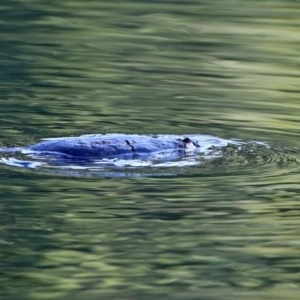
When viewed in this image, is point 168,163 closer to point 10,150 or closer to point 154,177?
point 154,177

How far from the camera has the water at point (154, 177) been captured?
528 cm

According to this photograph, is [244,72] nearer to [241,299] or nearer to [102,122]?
[102,122]

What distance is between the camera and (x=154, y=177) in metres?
6.75

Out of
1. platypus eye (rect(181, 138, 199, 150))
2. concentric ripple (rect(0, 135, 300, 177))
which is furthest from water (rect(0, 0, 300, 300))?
platypus eye (rect(181, 138, 199, 150))

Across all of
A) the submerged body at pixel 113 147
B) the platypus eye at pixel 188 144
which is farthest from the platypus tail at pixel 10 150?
the platypus eye at pixel 188 144

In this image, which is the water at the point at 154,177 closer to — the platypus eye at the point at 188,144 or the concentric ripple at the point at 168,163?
the concentric ripple at the point at 168,163

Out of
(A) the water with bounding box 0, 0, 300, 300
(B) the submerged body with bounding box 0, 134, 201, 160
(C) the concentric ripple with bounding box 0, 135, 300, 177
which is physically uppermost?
(B) the submerged body with bounding box 0, 134, 201, 160

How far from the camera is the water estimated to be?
5281mm

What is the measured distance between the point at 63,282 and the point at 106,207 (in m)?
1.16

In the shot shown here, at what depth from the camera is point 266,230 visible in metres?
5.93

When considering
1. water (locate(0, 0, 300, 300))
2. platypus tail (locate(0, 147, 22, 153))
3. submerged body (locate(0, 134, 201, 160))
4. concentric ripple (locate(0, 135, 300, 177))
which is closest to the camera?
water (locate(0, 0, 300, 300))

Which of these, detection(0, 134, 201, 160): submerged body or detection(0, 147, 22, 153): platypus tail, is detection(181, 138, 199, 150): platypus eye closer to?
detection(0, 134, 201, 160): submerged body

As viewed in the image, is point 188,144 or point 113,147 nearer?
point 113,147

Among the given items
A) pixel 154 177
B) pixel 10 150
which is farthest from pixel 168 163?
pixel 10 150
